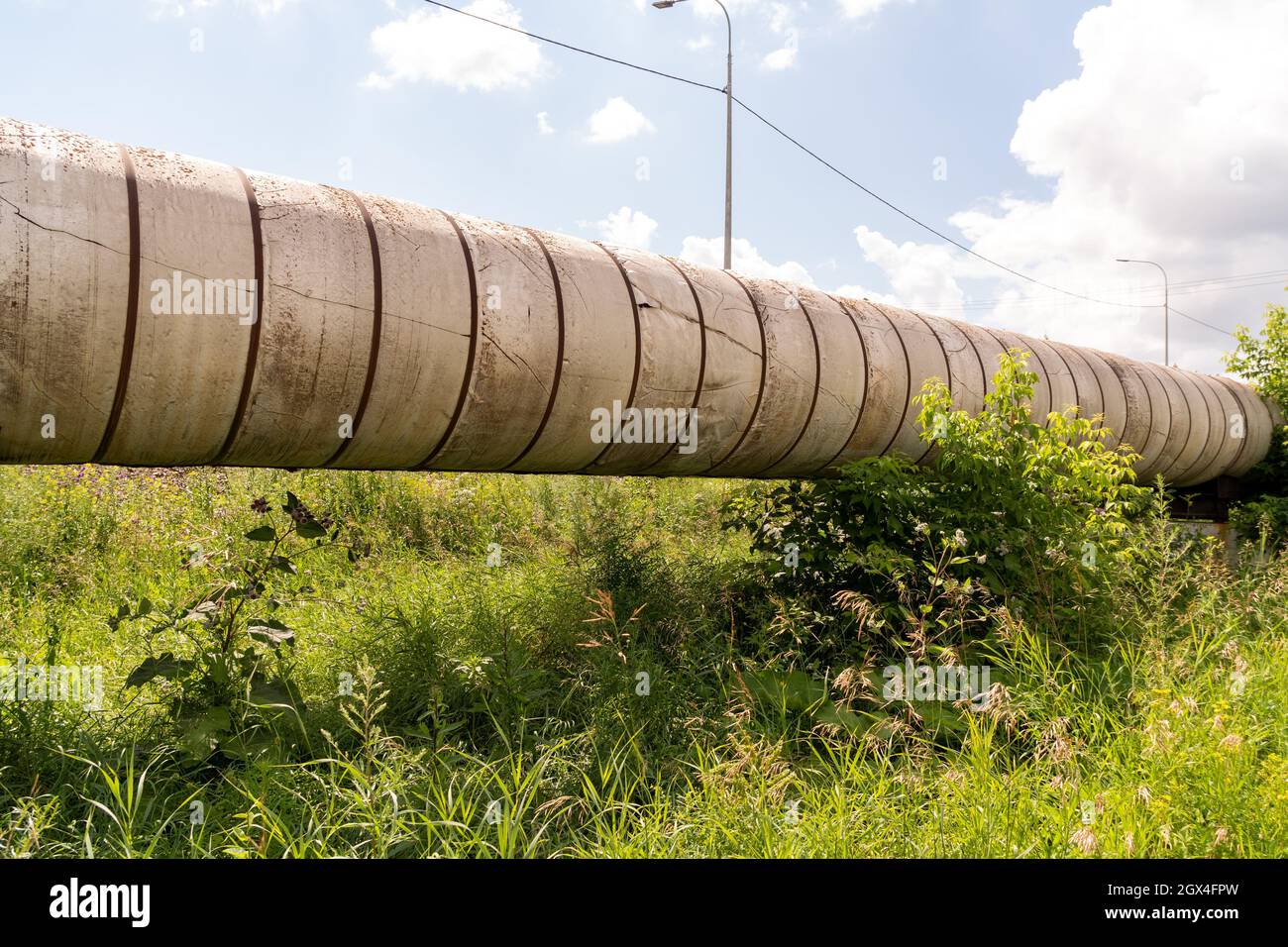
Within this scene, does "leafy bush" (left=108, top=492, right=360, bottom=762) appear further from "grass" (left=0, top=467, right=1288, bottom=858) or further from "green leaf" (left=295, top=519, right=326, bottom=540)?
"grass" (left=0, top=467, right=1288, bottom=858)

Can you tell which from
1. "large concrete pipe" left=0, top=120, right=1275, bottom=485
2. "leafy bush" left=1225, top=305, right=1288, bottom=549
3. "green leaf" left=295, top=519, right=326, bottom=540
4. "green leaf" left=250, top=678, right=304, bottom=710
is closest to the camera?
"large concrete pipe" left=0, top=120, right=1275, bottom=485

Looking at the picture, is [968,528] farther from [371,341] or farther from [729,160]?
[729,160]

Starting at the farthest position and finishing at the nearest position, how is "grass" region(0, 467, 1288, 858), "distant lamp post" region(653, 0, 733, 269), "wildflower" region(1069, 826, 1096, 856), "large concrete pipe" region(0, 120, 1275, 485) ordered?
"distant lamp post" region(653, 0, 733, 269) < "large concrete pipe" region(0, 120, 1275, 485) < "grass" region(0, 467, 1288, 858) < "wildflower" region(1069, 826, 1096, 856)

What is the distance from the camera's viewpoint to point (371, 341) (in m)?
3.36

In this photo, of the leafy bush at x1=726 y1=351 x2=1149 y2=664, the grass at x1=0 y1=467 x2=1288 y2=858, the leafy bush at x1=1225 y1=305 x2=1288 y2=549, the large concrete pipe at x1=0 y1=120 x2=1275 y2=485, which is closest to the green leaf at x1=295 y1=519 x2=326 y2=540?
the large concrete pipe at x1=0 y1=120 x2=1275 y2=485

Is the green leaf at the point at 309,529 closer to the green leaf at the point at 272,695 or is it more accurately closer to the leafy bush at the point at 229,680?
the leafy bush at the point at 229,680

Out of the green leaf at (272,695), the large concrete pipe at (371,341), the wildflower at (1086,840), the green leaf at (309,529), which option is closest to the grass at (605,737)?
the wildflower at (1086,840)

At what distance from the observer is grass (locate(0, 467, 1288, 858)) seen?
248 cm

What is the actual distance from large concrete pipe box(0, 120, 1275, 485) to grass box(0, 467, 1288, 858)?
0.87 m

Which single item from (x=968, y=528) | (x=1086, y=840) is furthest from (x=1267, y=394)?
(x=1086, y=840)

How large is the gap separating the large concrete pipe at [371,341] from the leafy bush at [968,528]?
445 millimetres

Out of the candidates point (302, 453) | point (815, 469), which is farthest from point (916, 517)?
point (302, 453)

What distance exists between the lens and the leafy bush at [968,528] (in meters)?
4.57
